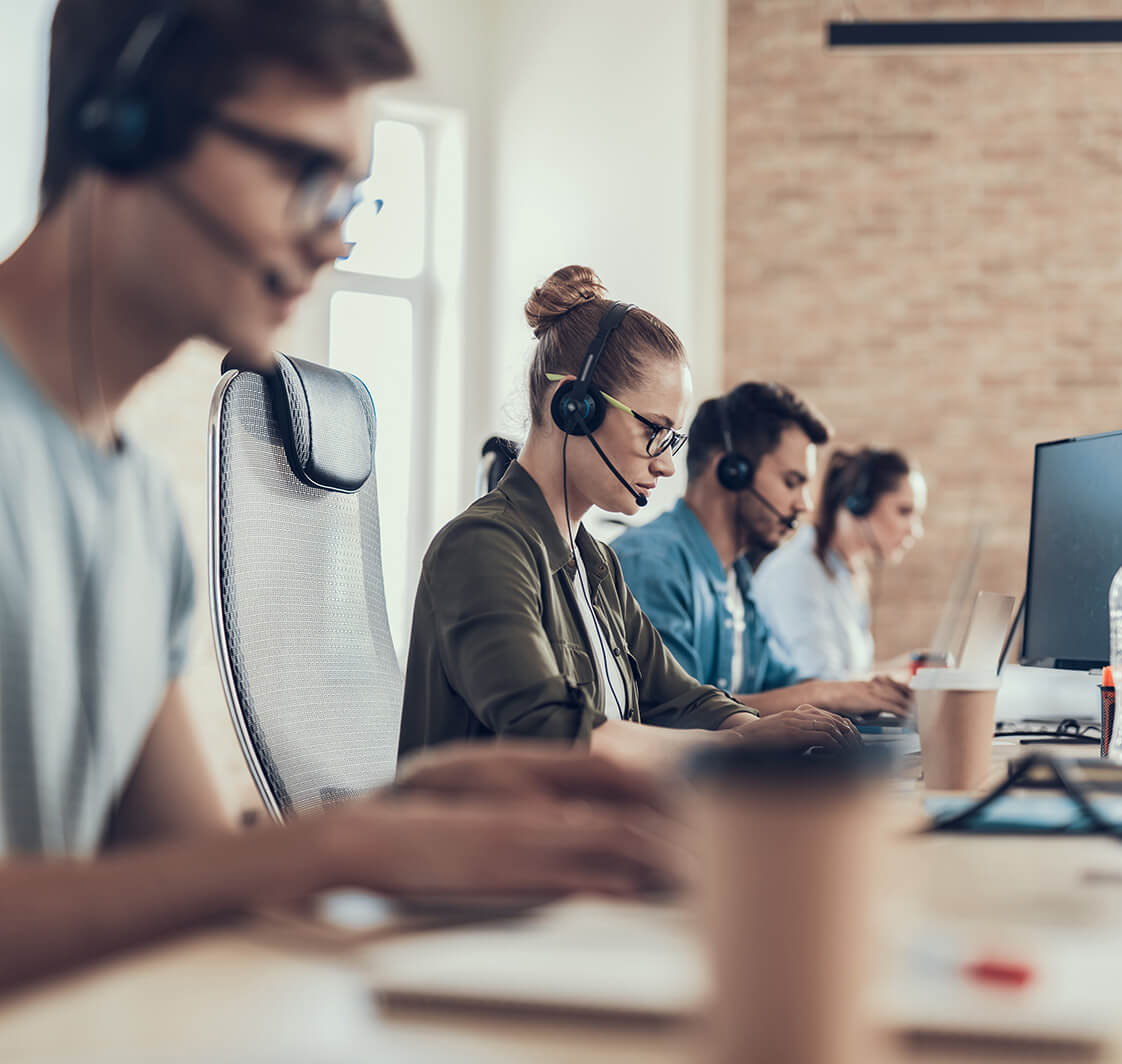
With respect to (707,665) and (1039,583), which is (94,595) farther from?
(707,665)

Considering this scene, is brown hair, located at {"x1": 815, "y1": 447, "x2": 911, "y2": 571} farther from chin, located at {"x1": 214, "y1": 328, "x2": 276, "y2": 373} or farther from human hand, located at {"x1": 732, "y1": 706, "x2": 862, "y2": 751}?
chin, located at {"x1": 214, "y1": 328, "x2": 276, "y2": 373}

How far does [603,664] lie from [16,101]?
2.40 meters

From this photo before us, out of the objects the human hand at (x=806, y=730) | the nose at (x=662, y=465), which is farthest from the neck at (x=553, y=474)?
the human hand at (x=806, y=730)

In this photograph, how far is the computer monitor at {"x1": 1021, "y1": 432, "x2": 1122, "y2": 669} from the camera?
69.4 inches

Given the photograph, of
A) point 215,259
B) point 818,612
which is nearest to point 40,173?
point 215,259

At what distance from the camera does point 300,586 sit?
1.40m

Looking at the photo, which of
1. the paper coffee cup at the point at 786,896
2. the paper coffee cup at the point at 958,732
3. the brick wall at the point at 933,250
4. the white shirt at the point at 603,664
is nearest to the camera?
the paper coffee cup at the point at 786,896

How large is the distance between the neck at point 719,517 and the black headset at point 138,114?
203cm

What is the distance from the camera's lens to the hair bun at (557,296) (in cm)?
185

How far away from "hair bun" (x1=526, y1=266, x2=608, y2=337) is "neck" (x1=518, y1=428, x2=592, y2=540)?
177mm

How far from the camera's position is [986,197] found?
5.13 m

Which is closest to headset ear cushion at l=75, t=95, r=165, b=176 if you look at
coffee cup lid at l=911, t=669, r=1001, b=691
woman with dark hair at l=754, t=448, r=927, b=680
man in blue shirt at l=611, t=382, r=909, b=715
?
coffee cup lid at l=911, t=669, r=1001, b=691

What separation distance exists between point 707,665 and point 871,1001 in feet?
7.46

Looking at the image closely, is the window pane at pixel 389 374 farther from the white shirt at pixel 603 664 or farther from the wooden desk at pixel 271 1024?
the wooden desk at pixel 271 1024
